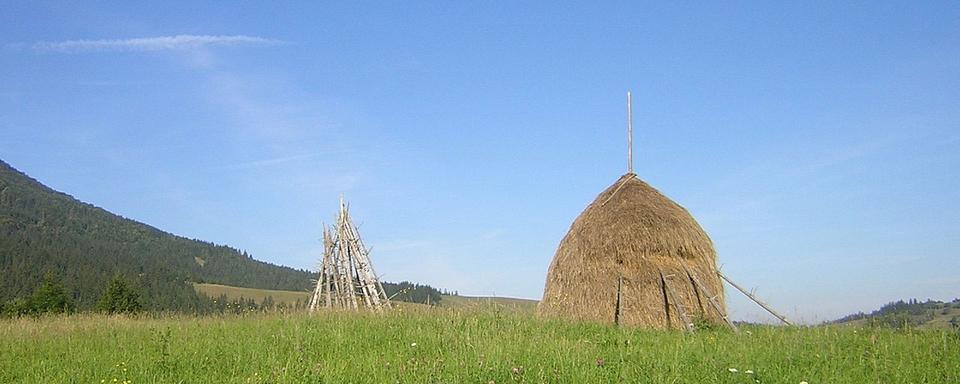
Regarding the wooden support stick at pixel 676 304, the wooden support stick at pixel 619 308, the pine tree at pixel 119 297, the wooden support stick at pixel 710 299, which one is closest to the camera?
the wooden support stick at pixel 676 304

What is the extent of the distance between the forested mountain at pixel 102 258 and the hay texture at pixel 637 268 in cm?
6459

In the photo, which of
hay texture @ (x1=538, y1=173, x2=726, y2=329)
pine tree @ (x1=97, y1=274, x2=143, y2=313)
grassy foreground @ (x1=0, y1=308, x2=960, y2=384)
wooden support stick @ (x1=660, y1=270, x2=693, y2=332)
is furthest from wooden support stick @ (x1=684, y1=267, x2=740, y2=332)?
pine tree @ (x1=97, y1=274, x2=143, y2=313)

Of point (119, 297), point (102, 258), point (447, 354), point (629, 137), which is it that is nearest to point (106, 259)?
point (102, 258)

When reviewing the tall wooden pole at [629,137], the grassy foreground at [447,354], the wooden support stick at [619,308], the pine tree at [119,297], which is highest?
the tall wooden pole at [629,137]

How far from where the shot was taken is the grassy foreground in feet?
23.1

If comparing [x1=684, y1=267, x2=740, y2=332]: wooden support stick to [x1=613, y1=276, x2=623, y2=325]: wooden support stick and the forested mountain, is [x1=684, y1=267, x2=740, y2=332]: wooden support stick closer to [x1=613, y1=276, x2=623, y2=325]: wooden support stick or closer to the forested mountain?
[x1=613, y1=276, x2=623, y2=325]: wooden support stick

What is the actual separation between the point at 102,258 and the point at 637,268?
416 feet

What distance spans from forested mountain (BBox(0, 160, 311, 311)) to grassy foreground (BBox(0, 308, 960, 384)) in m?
66.7

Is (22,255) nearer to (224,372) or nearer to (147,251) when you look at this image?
(147,251)

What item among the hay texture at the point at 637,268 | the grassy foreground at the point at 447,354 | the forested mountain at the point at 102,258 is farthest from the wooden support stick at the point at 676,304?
the forested mountain at the point at 102,258

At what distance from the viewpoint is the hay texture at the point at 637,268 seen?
14188 millimetres

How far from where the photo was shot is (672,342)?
992cm

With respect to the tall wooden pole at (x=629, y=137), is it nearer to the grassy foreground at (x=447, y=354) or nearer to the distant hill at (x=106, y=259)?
the grassy foreground at (x=447, y=354)

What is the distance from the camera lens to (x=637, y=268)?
47.6ft
